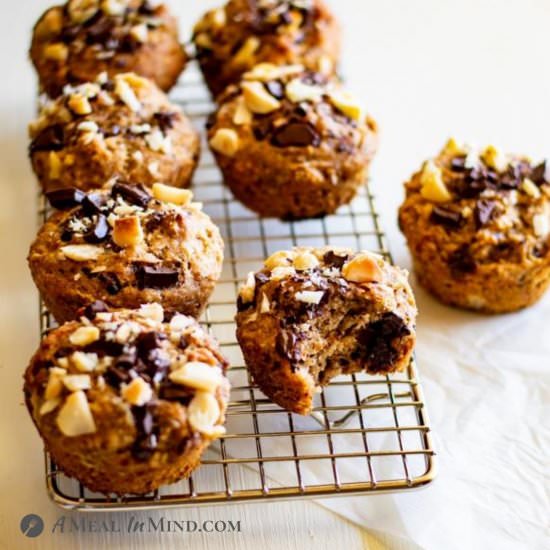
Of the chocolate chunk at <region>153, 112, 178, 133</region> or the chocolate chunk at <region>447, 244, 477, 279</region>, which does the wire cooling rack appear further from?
the chocolate chunk at <region>153, 112, 178, 133</region>

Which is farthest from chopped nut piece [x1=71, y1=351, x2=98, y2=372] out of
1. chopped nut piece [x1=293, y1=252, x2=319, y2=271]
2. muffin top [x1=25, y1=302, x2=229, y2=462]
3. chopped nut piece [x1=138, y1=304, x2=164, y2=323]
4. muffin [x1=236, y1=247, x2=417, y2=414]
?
chopped nut piece [x1=293, y1=252, x2=319, y2=271]

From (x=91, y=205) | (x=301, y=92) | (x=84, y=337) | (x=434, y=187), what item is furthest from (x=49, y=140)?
(x=434, y=187)

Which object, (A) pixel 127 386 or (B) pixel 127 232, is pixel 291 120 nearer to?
(B) pixel 127 232

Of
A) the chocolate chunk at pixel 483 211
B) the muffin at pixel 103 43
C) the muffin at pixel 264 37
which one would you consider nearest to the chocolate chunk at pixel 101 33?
the muffin at pixel 103 43

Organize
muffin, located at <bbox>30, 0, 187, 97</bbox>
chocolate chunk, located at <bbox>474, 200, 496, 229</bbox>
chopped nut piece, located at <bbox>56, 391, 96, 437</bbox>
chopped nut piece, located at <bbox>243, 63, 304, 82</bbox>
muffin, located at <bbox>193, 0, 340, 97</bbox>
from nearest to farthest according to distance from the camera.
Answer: chopped nut piece, located at <bbox>56, 391, 96, 437</bbox>, chocolate chunk, located at <bbox>474, 200, 496, 229</bbox>, chopped nut piece, located at <bbox>243, 63, 304, 82</bbox>, muffin, located at <bbox>30, 0, 187, 97</bbox>, muffin, located at <bbox>193, 0, 340, 97</bbox>

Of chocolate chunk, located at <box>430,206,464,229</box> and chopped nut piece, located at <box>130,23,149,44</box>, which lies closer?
chocolate chunk, located at <box>430,206,464,229</box>

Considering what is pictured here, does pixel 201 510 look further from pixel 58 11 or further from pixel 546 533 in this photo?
pixel 58 11
